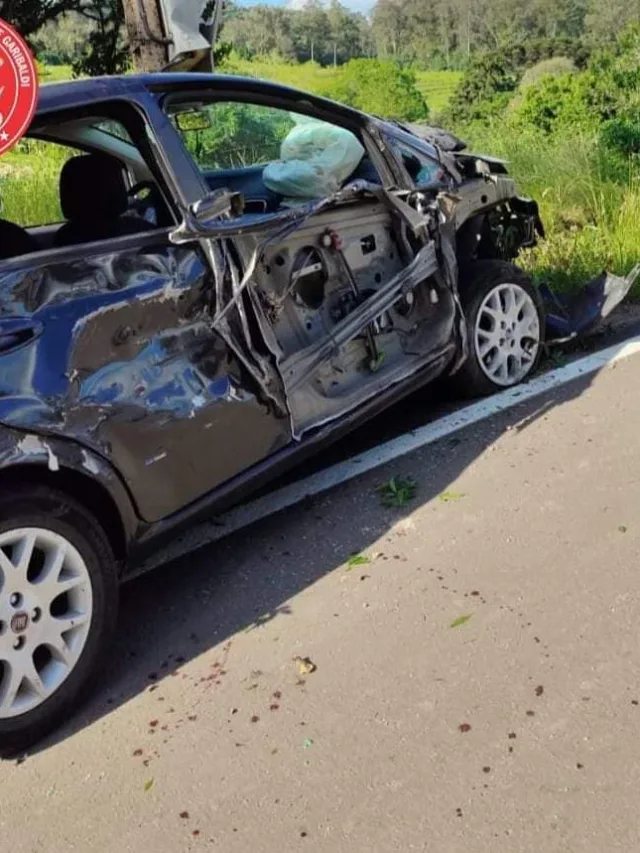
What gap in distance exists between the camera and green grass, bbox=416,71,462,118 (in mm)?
66000

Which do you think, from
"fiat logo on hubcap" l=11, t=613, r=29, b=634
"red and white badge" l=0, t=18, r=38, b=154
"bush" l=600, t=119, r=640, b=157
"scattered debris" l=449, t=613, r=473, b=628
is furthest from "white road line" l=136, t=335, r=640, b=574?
"bush" l=600, t=119, r=640, b=157

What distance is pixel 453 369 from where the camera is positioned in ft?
15.2

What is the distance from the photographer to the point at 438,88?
76.1 metres

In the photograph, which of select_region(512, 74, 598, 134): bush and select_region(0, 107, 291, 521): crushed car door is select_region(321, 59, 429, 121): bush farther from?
select_region(0, 107, 291, 521): crushed car door

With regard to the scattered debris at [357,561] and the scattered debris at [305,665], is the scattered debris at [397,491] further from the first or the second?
the scattered debris at [305,665]

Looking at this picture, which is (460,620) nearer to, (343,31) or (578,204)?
(578,204)

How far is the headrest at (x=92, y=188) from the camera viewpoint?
11.3 feet

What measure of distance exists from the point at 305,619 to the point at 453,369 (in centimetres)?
177

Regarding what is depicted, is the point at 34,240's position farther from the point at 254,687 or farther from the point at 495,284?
the point at 495,284

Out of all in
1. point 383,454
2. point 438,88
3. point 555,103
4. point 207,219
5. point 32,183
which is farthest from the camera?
point 438,88

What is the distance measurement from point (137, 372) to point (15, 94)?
0.91 metres

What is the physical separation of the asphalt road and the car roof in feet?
5.60

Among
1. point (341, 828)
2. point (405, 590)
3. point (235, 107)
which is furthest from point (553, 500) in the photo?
point (235, 107)

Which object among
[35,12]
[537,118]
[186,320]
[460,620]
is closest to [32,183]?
[186,320]
